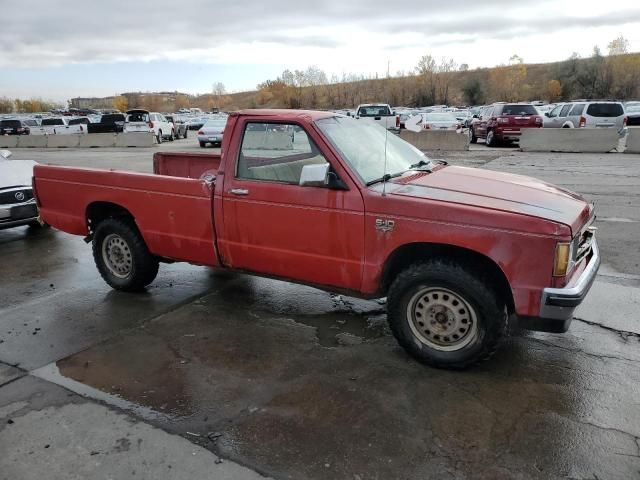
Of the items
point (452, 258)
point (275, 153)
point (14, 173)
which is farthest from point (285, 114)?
point (14, 173)

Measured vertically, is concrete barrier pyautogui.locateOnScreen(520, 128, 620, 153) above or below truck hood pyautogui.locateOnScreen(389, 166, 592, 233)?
below

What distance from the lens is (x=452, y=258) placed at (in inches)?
149

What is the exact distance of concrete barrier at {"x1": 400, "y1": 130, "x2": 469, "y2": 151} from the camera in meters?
20.3

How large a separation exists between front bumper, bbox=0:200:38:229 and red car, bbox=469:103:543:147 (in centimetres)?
1852

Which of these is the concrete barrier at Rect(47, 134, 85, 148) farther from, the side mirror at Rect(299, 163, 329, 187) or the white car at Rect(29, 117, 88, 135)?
the side mirror at Rect(299, 163, 329, 187)

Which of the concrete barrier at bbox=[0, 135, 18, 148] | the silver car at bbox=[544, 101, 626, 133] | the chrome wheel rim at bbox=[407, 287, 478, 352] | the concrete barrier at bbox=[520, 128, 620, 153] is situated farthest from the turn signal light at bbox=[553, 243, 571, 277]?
the concrete barrier at bbox=[0, 135, 18, 148]

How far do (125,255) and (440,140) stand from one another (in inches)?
680

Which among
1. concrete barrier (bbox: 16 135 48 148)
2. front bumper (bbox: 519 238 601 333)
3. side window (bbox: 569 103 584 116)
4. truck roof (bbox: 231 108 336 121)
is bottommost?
concrete barrier (bbox: 16 135 48 148)

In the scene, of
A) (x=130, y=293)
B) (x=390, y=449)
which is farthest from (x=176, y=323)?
(x=390, y=449)

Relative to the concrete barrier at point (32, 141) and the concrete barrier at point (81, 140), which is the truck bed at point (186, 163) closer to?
the concrete barrier at point (81, 140)

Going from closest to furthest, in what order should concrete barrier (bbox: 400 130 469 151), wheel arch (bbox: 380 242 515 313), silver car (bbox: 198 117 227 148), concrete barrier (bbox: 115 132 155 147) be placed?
wheel arch (bbox: 380 242 515 313) < concrete barrier (bbox: 400 130 469 151) < silver car (bbox: 198 117 227 148) < concrete barrier (bbox: 115 132 155 147)

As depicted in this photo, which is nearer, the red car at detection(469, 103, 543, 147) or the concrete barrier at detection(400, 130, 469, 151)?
the concrete barrier at detection(400, 130, 469, 151)

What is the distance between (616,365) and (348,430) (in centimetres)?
216

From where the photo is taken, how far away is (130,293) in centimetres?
557
